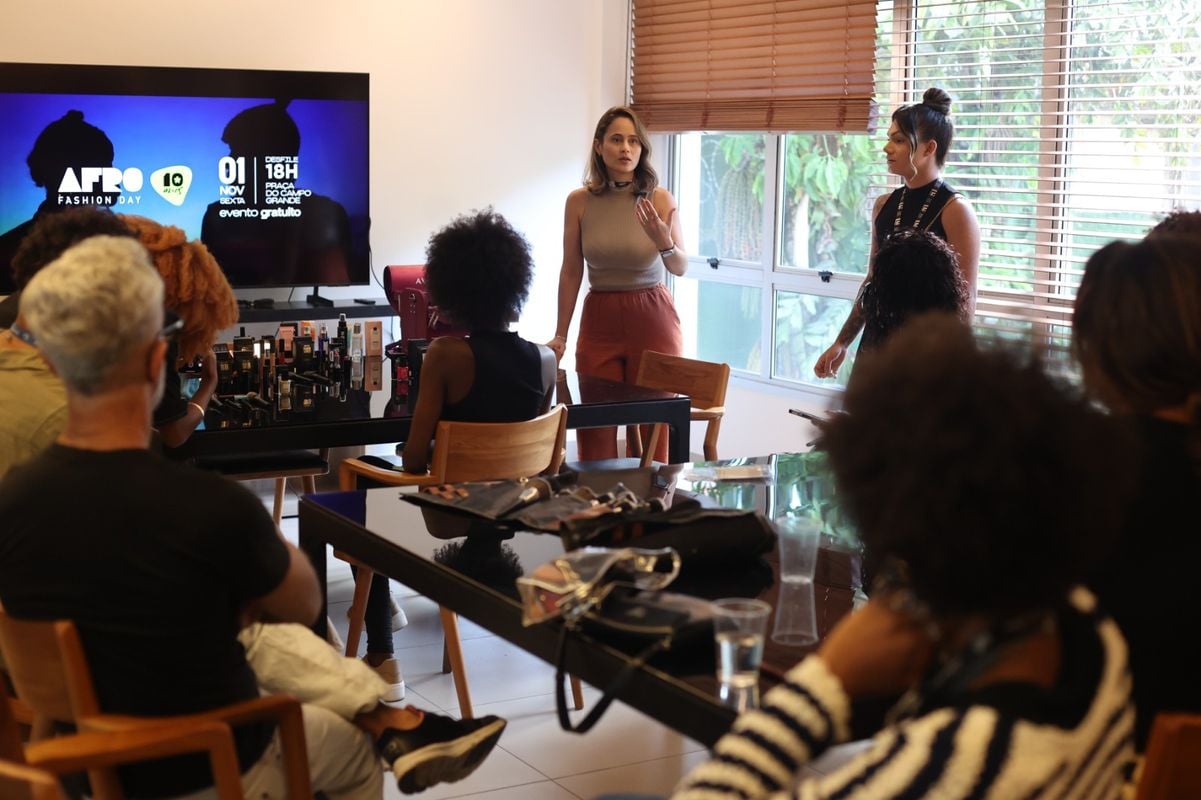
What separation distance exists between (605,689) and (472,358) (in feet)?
6.20

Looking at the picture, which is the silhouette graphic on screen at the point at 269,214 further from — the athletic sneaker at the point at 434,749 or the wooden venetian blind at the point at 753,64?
the athletic sneaker at the point at 434,749

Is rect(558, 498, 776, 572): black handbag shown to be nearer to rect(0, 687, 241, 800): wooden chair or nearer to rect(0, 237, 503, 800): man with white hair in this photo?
rect(0, 237, 503, 800): man with white hair

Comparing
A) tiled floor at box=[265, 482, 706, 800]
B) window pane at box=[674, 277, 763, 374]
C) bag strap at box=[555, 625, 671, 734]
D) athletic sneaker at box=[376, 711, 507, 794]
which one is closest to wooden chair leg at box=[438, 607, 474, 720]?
tiled floor at box=[265, 482, 706, 800]

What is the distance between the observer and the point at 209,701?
6.23 feet

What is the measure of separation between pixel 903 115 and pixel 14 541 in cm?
333

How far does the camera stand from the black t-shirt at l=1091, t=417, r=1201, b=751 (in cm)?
154

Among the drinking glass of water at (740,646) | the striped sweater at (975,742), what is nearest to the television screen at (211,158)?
the drinking glass of water at (740,646)

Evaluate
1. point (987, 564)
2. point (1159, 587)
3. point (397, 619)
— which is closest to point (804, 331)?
point (397, 619)

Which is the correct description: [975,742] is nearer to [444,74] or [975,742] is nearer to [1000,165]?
[1000,165]

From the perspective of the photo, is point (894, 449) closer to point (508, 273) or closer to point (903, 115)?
Result: point (508, 273)

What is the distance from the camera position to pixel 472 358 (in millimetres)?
3555

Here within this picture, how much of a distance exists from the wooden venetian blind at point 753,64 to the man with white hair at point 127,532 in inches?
171

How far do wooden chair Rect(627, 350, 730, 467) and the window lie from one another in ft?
3.56

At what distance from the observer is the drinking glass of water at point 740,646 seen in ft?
5.37
